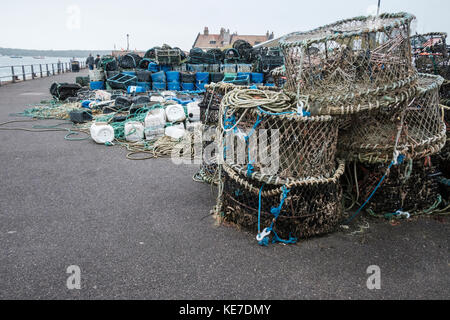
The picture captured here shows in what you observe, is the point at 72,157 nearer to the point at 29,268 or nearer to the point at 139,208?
the point at 139,208

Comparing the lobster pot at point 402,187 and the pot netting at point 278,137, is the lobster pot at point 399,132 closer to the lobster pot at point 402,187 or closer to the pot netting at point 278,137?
the lobster pot at point 402,187

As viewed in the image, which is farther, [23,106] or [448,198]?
[23,106]

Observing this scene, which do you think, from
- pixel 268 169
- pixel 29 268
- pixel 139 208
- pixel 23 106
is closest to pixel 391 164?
pixel 268 169

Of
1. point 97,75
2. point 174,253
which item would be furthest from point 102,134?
point 97,75

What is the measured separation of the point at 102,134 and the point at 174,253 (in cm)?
387

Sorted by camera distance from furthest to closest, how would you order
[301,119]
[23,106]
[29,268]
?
[23,106], [301,119], [29,268]

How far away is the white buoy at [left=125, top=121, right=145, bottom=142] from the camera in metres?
5.75

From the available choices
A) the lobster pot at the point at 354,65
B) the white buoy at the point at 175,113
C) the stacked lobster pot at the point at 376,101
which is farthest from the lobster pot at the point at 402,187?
the white buoy at the point at 175,113

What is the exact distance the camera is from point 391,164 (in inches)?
110

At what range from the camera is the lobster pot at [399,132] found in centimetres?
280

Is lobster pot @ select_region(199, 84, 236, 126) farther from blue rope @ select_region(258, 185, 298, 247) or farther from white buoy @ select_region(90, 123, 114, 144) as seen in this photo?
white buoy @ select_region(90, 123, 114, 144)

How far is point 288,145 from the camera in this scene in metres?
2.67

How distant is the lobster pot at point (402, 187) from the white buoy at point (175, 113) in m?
3.92
